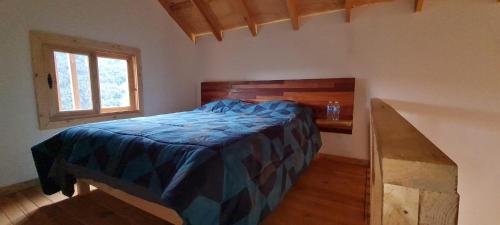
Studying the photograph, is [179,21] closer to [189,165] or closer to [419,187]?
[189,165]

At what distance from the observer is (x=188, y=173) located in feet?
3.52

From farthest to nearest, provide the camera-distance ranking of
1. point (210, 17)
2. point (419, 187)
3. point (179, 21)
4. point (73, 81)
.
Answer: point (179, 21), point (210, 17), point (73, 81), point (419, 187)

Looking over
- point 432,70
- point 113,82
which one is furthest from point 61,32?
point 432,70

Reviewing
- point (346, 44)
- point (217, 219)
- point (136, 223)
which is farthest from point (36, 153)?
point (346, 44)

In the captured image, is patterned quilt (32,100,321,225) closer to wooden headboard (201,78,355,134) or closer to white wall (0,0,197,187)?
white wall (0,0,197,187)

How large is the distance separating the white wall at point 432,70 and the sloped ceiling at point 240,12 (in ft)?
0.45

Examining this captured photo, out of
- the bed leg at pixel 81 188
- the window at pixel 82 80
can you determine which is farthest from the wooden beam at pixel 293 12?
the bed leg at pixel 81 188

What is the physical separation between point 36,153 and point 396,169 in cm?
240

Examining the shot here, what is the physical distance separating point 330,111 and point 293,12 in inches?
51.8

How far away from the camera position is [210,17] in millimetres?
3264

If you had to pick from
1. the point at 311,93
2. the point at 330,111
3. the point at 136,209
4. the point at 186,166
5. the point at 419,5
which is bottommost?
the point at 136,209

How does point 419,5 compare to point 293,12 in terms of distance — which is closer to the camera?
point 419,5

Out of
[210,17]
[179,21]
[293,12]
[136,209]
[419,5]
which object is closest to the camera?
A: [136,209]

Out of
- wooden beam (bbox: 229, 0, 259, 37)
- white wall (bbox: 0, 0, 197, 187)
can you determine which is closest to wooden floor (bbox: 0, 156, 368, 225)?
white wall (bbox: 0, 0, 197, 187)
